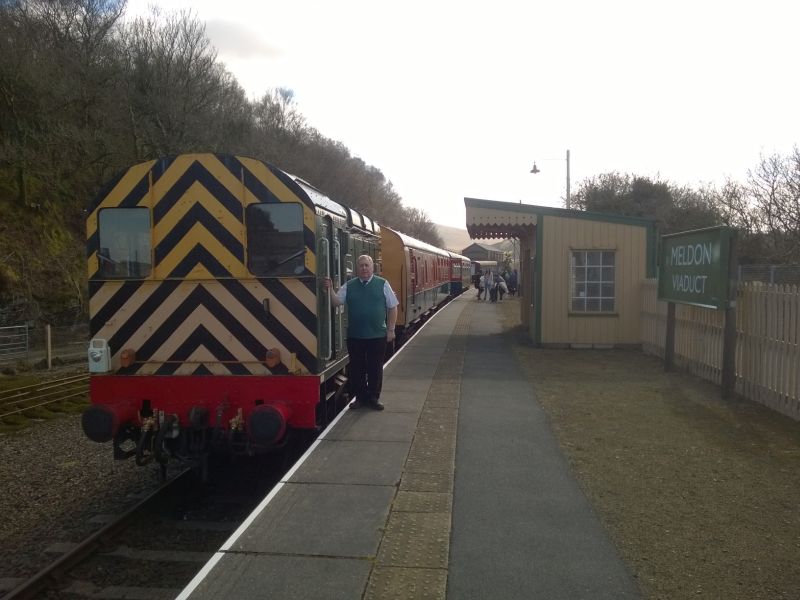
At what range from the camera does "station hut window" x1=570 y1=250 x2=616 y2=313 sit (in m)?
15.4

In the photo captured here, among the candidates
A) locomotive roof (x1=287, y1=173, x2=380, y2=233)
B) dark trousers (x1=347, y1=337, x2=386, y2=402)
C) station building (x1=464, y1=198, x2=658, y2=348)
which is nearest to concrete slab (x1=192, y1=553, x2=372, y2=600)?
locomotive roof (x1=287, y1=173, x2=380, y2=233)

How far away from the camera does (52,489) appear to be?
704cm

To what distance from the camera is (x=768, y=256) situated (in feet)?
85.9

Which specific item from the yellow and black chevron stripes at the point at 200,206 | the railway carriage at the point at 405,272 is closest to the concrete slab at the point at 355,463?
the yellow and black chevron stripes at the point at 200,206

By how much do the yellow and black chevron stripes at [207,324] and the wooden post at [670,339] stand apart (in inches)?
317

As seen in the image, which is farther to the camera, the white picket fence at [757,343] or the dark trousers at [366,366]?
the white picket fence at [757,343]

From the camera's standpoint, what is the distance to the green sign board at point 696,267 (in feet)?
32.0

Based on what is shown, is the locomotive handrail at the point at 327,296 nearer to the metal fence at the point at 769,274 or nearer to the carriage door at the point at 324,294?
the carriage door at the point at 324,294

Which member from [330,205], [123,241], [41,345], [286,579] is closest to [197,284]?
[123,241]

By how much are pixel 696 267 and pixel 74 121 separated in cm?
2315

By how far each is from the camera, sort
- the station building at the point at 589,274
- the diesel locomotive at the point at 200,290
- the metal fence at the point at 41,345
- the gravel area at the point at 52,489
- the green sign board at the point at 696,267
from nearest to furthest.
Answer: the gravel area at the point at 52,489
the diesel locomotive at the point at 200,290
the green sign board at the point at 696,267
the station building at the point at 589,274
the metal fence at the point at 41,345

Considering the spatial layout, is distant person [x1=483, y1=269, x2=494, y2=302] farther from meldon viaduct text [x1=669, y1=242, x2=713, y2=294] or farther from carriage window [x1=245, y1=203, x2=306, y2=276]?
carriage window [x1=245, y1=203, x2=306, y2=276]

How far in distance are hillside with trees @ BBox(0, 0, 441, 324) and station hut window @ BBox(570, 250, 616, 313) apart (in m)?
A: 15.4

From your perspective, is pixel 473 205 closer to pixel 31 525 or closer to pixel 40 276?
pixel 31 525
